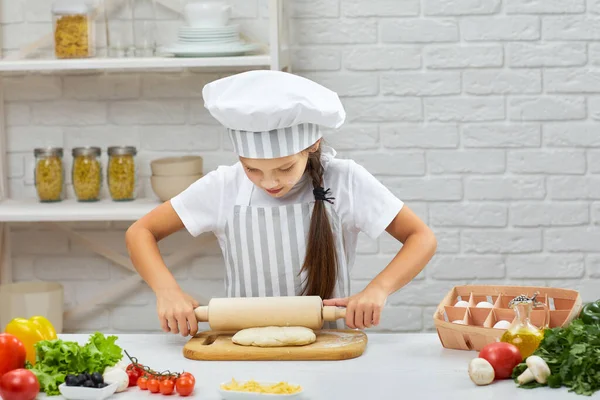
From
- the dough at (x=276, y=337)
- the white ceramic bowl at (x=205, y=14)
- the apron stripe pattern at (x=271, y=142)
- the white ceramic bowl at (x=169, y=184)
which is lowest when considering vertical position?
the dough at (x=276, y=337)

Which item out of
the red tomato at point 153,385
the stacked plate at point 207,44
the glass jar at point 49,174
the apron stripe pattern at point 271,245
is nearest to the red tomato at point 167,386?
the red tomato at point 153,385

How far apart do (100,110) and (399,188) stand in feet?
3.60

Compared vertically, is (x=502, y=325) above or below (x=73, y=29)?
below

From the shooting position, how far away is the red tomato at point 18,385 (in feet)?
5.33

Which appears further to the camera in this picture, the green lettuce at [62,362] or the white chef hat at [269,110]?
the white chef hat at [269,110]

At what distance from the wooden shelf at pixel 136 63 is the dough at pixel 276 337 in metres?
1.21

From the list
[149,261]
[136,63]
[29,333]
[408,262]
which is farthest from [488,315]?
[136,63]

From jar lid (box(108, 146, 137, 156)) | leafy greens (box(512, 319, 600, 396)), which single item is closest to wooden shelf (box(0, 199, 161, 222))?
jar lid (box(108, 146, 137, 156))

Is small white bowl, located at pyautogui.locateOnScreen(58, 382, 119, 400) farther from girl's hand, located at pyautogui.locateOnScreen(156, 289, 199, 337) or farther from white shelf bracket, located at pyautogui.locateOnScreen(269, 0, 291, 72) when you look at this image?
white shelf bracket, located at pyautogui.locateOnScreen(269, 0, 291, 72)

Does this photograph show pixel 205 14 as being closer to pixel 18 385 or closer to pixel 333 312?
pixel 333 312

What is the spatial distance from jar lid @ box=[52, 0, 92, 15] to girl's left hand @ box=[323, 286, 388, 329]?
1.48 metres

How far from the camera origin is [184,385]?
166cm

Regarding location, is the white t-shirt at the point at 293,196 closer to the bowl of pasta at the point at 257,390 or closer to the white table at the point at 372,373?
the white table at the point at 372,373

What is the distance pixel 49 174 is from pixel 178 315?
132 centimetres
